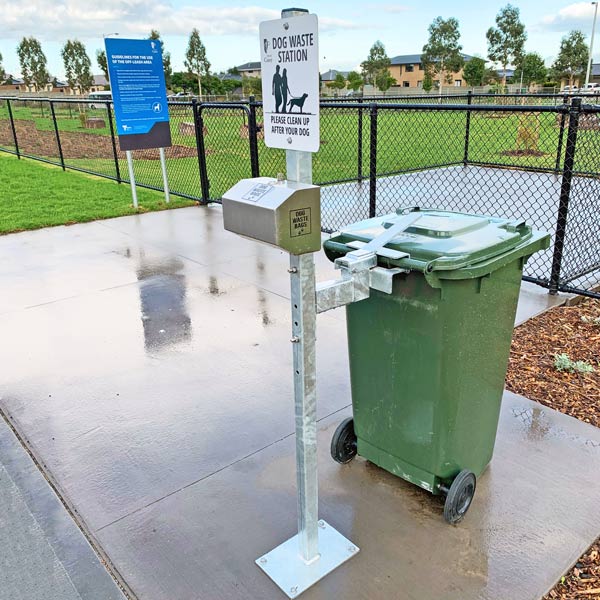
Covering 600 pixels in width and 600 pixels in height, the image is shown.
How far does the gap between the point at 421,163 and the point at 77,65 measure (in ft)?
210

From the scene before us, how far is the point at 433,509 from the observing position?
2330mm

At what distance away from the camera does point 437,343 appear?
1.99 m

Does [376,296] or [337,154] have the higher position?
[376,296]

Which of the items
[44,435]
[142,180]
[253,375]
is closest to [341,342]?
[253,375]

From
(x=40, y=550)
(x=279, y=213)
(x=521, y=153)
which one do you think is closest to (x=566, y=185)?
(x=279, y=213)

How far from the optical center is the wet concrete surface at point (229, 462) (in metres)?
2.07

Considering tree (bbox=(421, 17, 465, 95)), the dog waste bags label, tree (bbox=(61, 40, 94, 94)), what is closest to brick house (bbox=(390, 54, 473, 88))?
tree (bbox=(421, 17, 465, 95))

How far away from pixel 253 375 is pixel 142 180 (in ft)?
26.6

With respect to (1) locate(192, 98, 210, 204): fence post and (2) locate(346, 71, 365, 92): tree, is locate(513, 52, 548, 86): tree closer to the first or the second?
(2) locate(346, 71, 365, 92): tree

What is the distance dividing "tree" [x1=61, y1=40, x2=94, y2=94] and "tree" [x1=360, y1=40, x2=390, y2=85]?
1413 inches

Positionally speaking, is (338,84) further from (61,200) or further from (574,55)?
(61,200)

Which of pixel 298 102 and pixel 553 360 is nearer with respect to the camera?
pixel 298 102

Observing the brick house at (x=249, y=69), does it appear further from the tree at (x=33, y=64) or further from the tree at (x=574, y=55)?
the tree at (x=574, y=55)

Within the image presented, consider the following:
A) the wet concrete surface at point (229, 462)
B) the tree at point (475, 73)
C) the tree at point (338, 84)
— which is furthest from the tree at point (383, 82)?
the wet concrete surface at point (229, 462)
